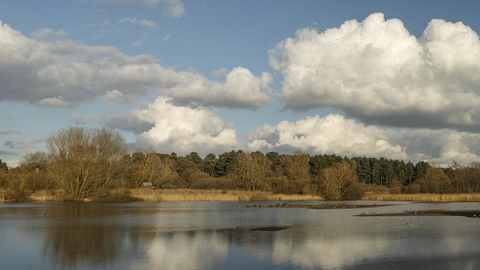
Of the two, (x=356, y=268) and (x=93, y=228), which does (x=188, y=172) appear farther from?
(x=356, y=268)

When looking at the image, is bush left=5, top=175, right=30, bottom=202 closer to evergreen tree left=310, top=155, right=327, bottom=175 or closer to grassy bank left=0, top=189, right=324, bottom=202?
grassy bank left=0, top=189, right=324, bottom=202

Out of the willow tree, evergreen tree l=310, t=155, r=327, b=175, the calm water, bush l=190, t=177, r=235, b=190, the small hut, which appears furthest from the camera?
evergreen tree l=310, t=155, r=327, b=175

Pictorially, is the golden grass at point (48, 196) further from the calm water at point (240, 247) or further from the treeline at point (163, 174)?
the calm water at point (240, 247)

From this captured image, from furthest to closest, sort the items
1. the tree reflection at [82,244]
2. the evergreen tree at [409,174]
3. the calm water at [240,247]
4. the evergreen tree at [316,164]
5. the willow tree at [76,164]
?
the evergreen tree at [409,174]
the evergreen tree at [316,164]
the willow tree at [76,164]
the tree reflection at [82,244]
the calm water at [240,247]

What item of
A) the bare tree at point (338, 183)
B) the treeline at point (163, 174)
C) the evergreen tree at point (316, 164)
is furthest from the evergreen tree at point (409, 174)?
the bare tree at point (338, 183)

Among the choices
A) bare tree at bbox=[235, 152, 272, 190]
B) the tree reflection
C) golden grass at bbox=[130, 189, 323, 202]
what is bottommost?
golden grass at bbox=[130, 189, 323, 202]

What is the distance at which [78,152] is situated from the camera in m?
57.6

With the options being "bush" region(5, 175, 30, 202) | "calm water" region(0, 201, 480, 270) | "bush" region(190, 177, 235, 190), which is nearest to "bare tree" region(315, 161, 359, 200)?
"bush" region(190, 177, 235, 190)

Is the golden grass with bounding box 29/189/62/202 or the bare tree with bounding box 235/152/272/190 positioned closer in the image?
the golden grass with bounding box 29/189/62/202

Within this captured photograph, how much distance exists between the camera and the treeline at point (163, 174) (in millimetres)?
57625

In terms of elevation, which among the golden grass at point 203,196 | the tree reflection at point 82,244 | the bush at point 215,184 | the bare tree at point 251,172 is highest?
the bare tree at point 251,172

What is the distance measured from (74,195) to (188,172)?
53138 millimetres

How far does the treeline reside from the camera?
5762cm

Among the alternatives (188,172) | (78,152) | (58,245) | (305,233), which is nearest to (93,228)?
(58,245)
